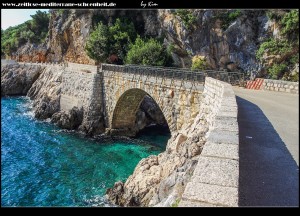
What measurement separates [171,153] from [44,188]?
19.1 feet

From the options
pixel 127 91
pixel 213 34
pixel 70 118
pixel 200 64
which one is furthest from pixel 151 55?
pixel 70 118

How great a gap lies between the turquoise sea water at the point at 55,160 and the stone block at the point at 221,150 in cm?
349

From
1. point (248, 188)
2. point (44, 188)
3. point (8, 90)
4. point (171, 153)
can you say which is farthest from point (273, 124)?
point (44, 188)

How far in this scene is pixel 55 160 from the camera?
1196 centimetres

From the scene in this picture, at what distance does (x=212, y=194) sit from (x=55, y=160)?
9.55 metres

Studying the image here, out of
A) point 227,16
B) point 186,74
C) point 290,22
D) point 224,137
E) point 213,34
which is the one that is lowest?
point 224,137

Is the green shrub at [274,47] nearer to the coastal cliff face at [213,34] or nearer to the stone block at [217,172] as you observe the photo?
the coastal cliff face at [213,34]

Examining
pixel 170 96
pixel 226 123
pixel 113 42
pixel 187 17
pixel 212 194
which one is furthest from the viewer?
pixel 113 42

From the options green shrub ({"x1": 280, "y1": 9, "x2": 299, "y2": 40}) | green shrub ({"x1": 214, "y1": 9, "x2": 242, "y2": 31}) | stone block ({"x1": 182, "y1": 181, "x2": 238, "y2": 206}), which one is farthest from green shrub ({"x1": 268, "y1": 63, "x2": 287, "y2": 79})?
stone block ({"x1": 182, "y1": 181, "x2": 238, "y2": 206})

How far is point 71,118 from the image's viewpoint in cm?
2702

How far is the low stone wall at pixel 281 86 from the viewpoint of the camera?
15711 mm

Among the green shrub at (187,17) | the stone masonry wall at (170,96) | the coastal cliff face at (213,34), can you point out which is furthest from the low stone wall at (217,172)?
the green shrub at (187,17)

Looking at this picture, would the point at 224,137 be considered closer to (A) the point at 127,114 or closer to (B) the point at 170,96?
(B) the point at 170,96

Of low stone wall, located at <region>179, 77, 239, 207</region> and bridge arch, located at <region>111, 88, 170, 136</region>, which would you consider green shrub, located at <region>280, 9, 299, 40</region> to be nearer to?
bridge arch, located at <region>111, 88, 170, 136</region>
